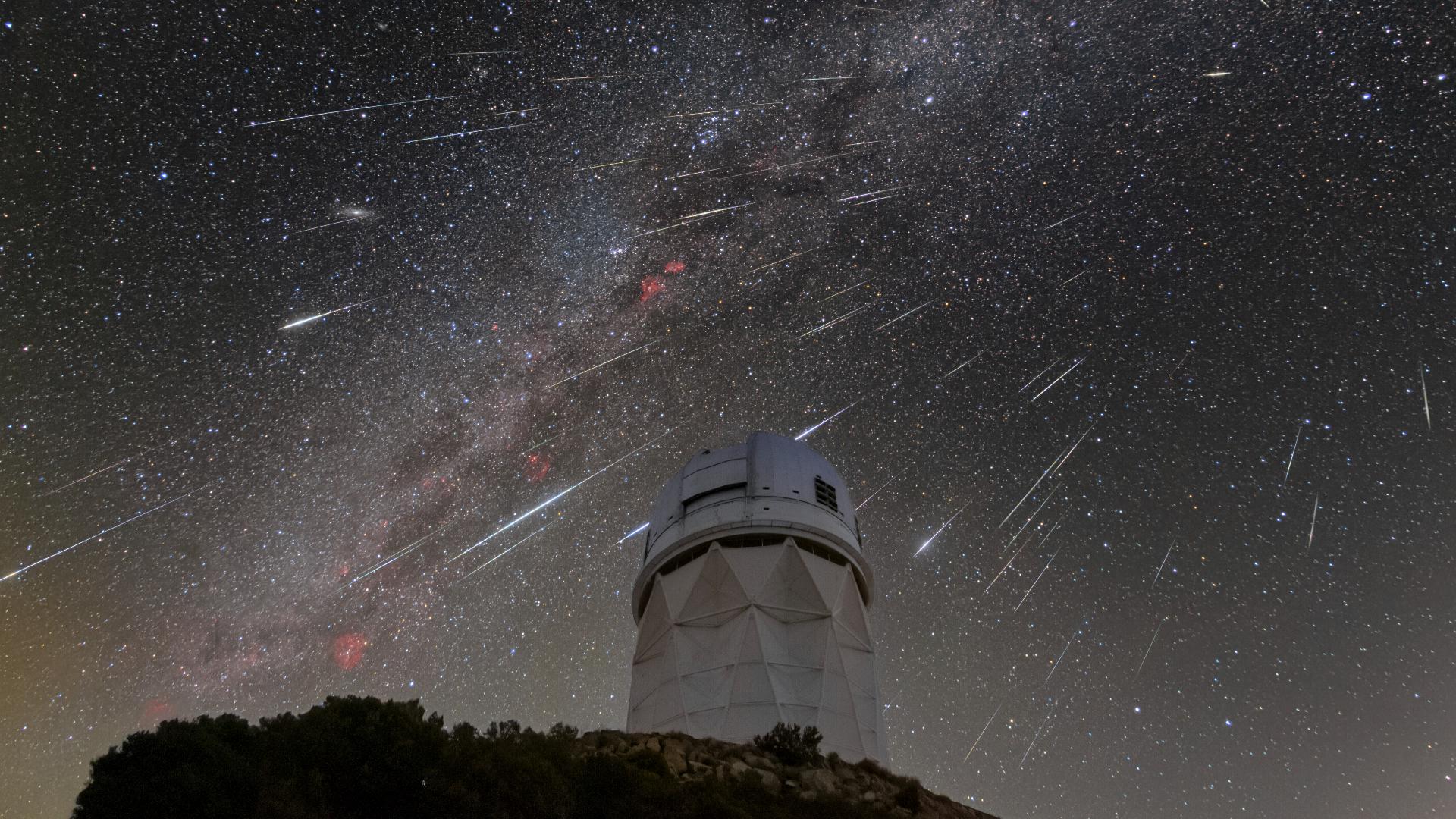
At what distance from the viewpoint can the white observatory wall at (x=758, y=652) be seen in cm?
1588

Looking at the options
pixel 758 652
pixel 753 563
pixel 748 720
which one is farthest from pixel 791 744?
pixel 753 563

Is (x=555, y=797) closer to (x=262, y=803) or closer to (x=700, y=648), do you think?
(x=262, y=803)

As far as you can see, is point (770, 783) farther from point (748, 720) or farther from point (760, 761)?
point (748, 720)

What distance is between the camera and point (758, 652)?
53.9 feet

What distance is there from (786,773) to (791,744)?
63.7 inches

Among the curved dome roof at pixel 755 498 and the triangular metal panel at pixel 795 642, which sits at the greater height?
the curved dome roof at pixel 755 498

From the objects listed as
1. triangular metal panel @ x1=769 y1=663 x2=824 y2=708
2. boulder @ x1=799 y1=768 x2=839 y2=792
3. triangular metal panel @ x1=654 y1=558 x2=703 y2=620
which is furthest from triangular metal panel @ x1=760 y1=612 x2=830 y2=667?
boulder @ x1=799 y1=768 x2=839 y2=792

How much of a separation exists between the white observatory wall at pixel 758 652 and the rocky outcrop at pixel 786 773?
2413 millimetres

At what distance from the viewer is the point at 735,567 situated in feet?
58.3

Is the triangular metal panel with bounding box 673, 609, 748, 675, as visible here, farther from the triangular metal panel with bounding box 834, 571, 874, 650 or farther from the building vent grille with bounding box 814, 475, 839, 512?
the building vent grille with bounding box 814, 475, 839, 512

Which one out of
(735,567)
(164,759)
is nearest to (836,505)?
(735,567)

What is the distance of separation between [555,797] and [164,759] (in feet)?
13.1

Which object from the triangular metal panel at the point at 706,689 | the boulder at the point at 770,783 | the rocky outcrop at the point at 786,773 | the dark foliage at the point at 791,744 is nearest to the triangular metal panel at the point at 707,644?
the triangular metal panel at the point at 706,689

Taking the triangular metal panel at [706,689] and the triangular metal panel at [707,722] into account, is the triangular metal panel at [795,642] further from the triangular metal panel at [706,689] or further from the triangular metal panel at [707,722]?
the triangular metal panel at [707,722]
